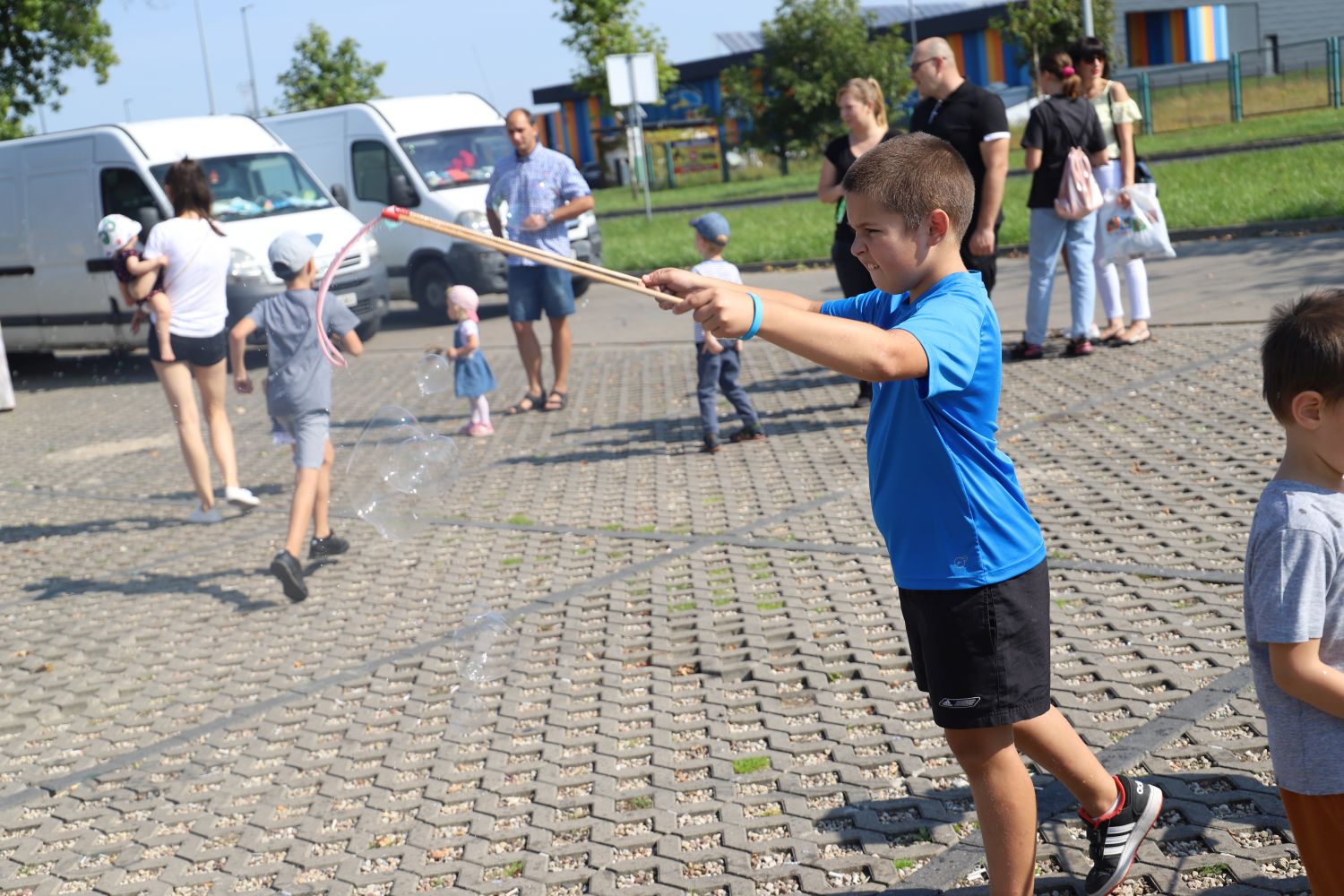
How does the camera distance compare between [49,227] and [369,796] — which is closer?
[369,796]

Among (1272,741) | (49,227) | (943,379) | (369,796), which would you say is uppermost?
(49,227)

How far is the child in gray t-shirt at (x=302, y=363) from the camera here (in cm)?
665

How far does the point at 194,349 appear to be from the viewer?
26.6 ft

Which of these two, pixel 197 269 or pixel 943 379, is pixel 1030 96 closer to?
pixel 197 269

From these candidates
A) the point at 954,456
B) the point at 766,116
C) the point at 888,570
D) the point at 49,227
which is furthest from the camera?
the point at 766,116

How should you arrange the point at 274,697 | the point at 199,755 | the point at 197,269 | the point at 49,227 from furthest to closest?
the point at 49,227 → the point at 197,269 → the point at 274,697 → the point at 199,755

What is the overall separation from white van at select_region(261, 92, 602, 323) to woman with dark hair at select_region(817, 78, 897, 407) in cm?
824

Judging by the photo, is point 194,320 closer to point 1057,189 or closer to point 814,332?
point 1057,189

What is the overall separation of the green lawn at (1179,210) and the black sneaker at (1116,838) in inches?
520

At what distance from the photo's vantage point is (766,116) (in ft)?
140

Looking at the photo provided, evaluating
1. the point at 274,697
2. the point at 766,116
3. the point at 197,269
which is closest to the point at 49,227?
the point at 197,269

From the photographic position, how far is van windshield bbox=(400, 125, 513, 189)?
1733cm

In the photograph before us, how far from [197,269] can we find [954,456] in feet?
21.0

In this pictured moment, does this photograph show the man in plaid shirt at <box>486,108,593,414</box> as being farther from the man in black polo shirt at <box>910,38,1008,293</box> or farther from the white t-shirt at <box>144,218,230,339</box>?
the man in black polo shirt at <box>910,38,1008,293</box>
